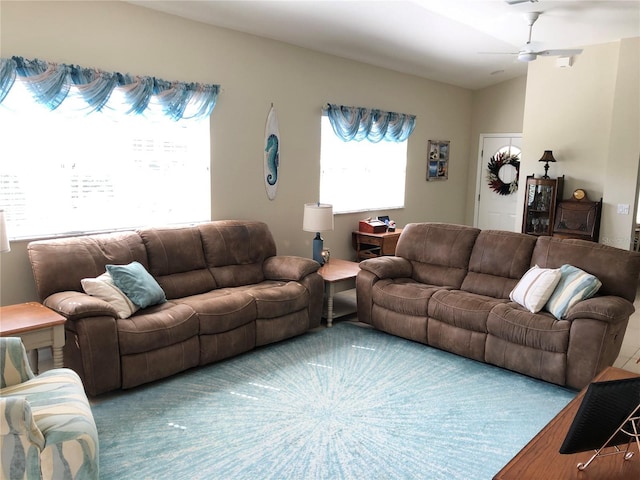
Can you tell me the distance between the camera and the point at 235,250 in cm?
452

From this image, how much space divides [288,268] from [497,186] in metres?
5.10

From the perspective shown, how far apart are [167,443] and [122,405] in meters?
0.59

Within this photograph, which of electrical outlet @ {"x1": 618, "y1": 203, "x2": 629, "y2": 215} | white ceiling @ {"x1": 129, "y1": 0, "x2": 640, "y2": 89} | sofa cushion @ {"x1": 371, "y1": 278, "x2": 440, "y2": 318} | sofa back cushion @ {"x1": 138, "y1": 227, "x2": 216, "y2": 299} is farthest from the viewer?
electrical outlet @ {"x1": 618, "y1": 203, "x2": 629, "y2": 215}

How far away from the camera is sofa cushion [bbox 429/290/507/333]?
383 centimetres

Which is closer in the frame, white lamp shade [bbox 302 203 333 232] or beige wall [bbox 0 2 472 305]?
beige wall [bbox 0 2 472 305]

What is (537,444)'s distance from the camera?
1.79 m

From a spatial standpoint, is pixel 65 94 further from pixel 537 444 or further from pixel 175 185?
pixel 537 444

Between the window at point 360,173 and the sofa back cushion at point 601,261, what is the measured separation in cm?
278

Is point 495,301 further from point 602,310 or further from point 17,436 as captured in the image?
point 17,436

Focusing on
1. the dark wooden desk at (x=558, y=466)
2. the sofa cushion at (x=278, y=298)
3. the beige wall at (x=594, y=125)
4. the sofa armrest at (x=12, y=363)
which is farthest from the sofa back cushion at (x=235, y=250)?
the beige wall at (x=594, y=125)

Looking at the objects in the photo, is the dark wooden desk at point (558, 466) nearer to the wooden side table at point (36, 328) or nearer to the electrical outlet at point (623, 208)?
the wooden side table at point (36, 328)

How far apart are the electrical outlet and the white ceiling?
1.82m

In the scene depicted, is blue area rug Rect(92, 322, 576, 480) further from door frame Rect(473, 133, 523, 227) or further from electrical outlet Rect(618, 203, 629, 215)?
door frame Rect(473, 133, 523, 227)

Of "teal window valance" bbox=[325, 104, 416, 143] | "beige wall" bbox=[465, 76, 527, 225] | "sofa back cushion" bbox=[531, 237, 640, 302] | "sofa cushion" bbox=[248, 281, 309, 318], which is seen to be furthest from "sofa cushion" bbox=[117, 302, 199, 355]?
"beige wall" bbox=[465, 76, 527, 225]
